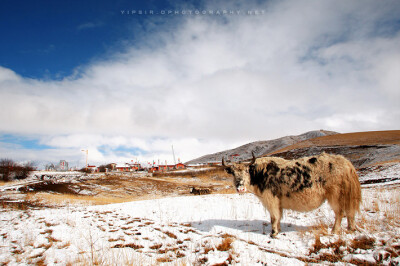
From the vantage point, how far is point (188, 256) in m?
4.77

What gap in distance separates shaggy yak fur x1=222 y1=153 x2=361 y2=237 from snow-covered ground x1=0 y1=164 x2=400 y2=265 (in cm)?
61

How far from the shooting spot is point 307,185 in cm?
573

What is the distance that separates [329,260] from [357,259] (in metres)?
0.48

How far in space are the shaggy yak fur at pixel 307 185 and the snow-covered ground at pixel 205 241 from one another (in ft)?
2.01

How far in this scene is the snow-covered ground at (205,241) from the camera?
4359mm

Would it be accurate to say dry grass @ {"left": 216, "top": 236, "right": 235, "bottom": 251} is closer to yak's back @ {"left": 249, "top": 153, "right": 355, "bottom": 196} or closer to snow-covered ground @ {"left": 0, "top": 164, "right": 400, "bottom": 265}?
snow-covered ground @ {"left": 0, "top": 164, "right": 400, "bottom": 265}

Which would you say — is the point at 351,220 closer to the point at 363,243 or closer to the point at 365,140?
the point at 363,243

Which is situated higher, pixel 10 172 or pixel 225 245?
pixel 10 172

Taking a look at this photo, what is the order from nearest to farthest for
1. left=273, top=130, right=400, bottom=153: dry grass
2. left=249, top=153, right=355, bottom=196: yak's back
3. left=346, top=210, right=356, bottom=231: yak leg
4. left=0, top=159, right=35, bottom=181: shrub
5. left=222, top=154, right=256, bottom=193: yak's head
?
left=346, top=210, right=356, bottom=231: yak leg → left=249, top=153, right=355, bottom=196: yak's back → left=222, top=154, right=256, bottom=193: yak's head → left=0, top=159, right=35, bottom=181: shrub → left=273, top=130, right=400, bottom=153: dry grass

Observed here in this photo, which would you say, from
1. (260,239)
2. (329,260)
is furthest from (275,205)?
(329,260)

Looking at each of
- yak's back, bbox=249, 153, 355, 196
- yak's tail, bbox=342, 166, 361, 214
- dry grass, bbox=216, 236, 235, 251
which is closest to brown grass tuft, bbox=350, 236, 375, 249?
yak's tail, bbox=342, 166, 361, 214

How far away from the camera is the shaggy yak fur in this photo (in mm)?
5547

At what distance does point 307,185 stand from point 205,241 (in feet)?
10.6

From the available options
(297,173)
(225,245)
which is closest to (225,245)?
(225,245)
